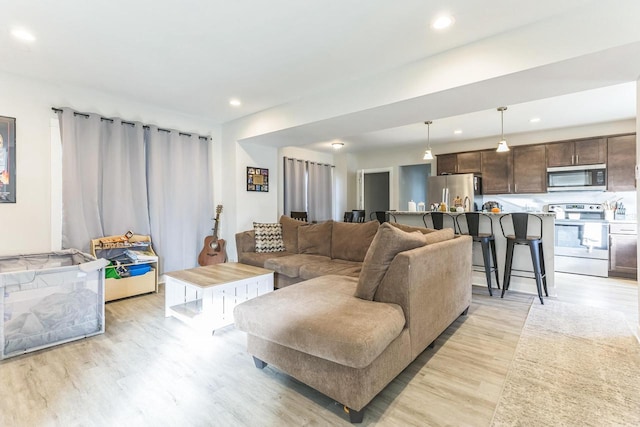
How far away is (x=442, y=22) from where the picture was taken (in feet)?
7.28

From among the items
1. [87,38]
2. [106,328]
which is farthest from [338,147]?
[106,328]

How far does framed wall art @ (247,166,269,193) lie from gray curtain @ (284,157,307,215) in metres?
1.17

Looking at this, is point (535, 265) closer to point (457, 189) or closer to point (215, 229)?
point (457, 189)

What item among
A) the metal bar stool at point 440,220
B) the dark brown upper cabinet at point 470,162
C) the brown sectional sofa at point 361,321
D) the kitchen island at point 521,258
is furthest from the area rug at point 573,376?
the dark brown upper cabinet at point 470,162

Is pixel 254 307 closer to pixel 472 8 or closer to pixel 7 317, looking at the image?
pixel 7 317

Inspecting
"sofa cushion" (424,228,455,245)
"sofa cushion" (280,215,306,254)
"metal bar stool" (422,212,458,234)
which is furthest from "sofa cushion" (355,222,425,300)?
"metal bar stool" (422,212,458,234)

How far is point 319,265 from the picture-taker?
330 centimetres

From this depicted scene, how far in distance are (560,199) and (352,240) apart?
4.24 m

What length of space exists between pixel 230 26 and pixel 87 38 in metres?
1.23

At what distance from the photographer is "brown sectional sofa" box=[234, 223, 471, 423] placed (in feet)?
4.95

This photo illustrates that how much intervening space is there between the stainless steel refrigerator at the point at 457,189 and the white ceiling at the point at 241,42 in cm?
199

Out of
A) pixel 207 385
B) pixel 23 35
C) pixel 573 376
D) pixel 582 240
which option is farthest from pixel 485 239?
pixel 23 35

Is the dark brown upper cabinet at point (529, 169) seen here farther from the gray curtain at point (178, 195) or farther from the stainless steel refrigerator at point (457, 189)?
the gray curtain at point (178, 195)

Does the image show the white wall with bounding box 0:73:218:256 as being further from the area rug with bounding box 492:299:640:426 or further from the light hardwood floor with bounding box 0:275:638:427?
the area rug with bounding box 492:299:640:426
